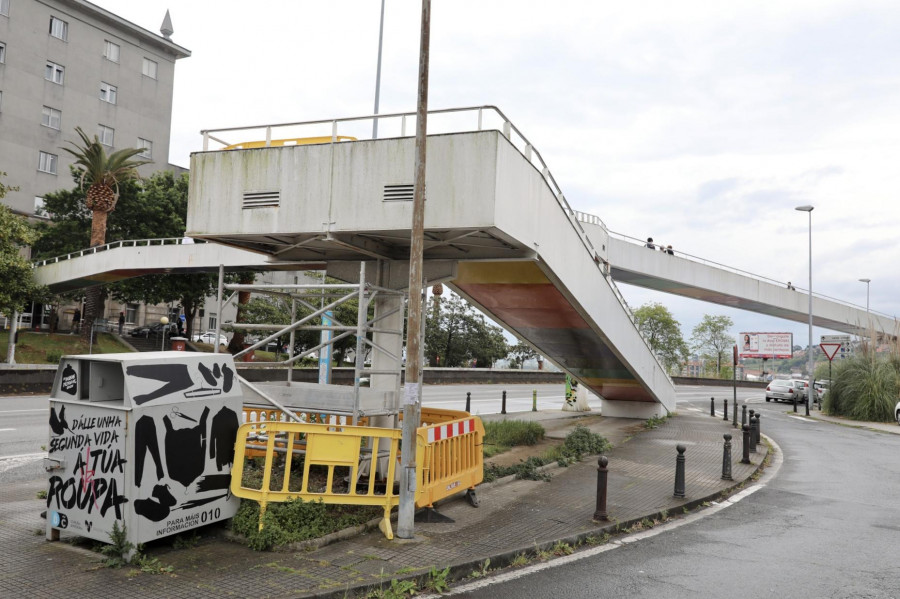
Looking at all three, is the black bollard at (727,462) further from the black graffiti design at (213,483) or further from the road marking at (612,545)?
the black graffiti design at (213,483)

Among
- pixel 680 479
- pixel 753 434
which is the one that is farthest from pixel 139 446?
pixel 753 434

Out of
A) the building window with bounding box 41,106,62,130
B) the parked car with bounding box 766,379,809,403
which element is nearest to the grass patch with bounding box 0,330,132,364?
the building window with bounding box 41,106,62,130

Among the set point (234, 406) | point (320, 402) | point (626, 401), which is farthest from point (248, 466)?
point (626, 401)

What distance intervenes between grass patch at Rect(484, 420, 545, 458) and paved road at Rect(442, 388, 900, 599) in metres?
5.01

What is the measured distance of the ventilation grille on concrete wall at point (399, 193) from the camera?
374 inches

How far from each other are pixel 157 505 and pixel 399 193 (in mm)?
5195

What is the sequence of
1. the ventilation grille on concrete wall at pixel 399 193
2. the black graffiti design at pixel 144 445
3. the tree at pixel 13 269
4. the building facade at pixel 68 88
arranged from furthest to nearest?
the building facade at pixel 68 88 < the tree at pixel 13 269 < the ventilation grille on concrete wall at pixel 399 193 < the black graffiti design at pixel 144 445

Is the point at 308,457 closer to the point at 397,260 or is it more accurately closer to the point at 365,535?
the point at 365,535

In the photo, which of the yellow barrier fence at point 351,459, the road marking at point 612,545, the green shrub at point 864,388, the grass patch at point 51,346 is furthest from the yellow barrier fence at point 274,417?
the grass patch at point 51,346

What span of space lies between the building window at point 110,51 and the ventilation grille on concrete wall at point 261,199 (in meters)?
52.5

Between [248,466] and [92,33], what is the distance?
54.9m

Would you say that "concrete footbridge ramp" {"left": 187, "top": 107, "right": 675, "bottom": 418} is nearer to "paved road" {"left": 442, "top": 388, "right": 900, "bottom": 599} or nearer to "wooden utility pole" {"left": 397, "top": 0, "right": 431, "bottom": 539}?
"wooden utility pole" {"left": 397, "top": 0, "right": 431, "bottom": 539}

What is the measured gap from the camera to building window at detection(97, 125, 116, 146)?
52.5 metres

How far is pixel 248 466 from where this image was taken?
9656 millimetres
